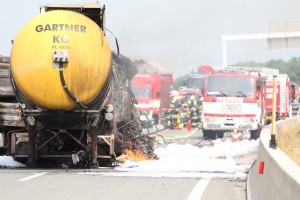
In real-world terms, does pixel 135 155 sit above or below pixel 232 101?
below

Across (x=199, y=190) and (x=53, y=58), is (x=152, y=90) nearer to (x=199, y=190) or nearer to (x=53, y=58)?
(x=53, y=58)

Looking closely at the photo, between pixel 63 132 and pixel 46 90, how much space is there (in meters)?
1.24

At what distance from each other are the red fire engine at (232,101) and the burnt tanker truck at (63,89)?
1286 centimetres

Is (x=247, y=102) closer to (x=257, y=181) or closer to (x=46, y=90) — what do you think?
(x=46, y=90)

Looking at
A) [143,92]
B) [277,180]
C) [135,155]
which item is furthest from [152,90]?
[277,180]

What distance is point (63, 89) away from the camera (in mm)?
13117

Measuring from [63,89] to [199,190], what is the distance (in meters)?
3.68

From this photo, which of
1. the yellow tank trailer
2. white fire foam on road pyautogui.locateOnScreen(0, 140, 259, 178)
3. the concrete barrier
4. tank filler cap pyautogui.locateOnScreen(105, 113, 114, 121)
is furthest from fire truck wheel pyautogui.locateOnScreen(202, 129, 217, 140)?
the concrete barrier

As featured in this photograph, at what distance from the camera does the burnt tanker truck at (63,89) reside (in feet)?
42.9

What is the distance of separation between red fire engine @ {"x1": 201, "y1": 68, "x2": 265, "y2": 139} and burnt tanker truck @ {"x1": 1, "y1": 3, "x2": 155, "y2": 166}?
12862 millimetres

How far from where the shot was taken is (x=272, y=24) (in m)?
53.7

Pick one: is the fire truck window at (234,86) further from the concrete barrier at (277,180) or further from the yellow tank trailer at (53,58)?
the concrete barrier at (277,180)

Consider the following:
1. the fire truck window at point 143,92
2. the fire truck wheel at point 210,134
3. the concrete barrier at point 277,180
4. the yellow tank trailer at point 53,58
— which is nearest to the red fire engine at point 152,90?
the fire truck window at point 143,92

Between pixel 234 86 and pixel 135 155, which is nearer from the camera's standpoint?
pixel 135 155
